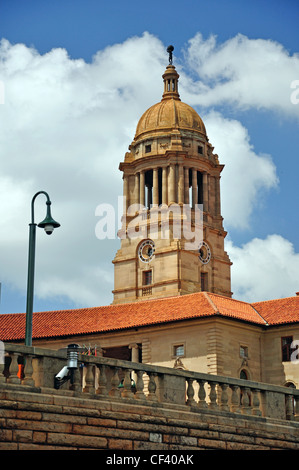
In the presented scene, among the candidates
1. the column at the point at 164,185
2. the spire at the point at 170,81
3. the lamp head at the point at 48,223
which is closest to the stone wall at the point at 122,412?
the lamp head at the point at 48,223

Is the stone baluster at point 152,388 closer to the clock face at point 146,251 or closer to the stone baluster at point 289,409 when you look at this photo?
the stone baluster at point 289,409

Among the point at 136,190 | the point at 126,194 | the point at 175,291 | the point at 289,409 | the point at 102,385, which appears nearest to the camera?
the point at 102,385

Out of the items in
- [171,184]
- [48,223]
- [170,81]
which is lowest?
[48,223]

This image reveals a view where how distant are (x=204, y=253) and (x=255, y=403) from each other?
60121 millimetres

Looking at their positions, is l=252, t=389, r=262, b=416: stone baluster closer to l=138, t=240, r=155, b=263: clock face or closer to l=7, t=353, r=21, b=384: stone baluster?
l=7, t=353, r=21, b=384: stone baluster

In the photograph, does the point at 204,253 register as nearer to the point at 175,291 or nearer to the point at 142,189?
the point at 175,291

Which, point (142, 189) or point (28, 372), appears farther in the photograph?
point (142, 189)

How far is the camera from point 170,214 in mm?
79188

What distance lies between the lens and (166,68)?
91688mm

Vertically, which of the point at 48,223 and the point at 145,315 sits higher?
the point at 145,315

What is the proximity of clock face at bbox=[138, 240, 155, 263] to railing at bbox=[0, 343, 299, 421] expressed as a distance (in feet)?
191

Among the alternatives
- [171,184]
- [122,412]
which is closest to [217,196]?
[171,184]
